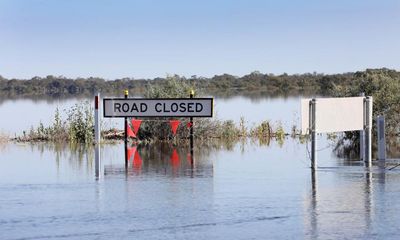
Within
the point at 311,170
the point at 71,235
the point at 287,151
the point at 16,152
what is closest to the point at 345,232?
the point at 71,235

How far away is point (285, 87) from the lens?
109 m

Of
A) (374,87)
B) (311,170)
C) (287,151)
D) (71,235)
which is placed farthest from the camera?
(374,87)

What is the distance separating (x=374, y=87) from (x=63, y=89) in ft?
279

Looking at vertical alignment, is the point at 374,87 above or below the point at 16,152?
above

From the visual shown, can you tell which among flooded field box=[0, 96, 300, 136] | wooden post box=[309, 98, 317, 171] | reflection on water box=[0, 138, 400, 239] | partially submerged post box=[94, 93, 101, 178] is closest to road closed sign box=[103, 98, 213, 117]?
partially submerged post box=[94, 93, 101, 178]

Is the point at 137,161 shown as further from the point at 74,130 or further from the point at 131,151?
the point at 74,130

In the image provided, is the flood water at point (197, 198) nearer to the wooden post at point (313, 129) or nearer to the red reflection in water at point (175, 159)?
the red reflection in water at point (175, 159)

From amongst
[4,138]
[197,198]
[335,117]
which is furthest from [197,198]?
[4,138]

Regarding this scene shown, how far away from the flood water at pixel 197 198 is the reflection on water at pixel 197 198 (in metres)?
0.01

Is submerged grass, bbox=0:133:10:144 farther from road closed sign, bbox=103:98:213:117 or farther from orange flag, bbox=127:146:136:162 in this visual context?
orange flag, bbox=127:146:136:162

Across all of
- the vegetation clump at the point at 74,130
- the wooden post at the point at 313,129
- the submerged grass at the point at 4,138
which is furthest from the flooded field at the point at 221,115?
the wooden post at the point at 313,129

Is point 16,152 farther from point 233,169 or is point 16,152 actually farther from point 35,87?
point 35,87

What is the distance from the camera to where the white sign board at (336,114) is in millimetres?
17625

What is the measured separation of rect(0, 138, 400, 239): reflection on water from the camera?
10.7m
